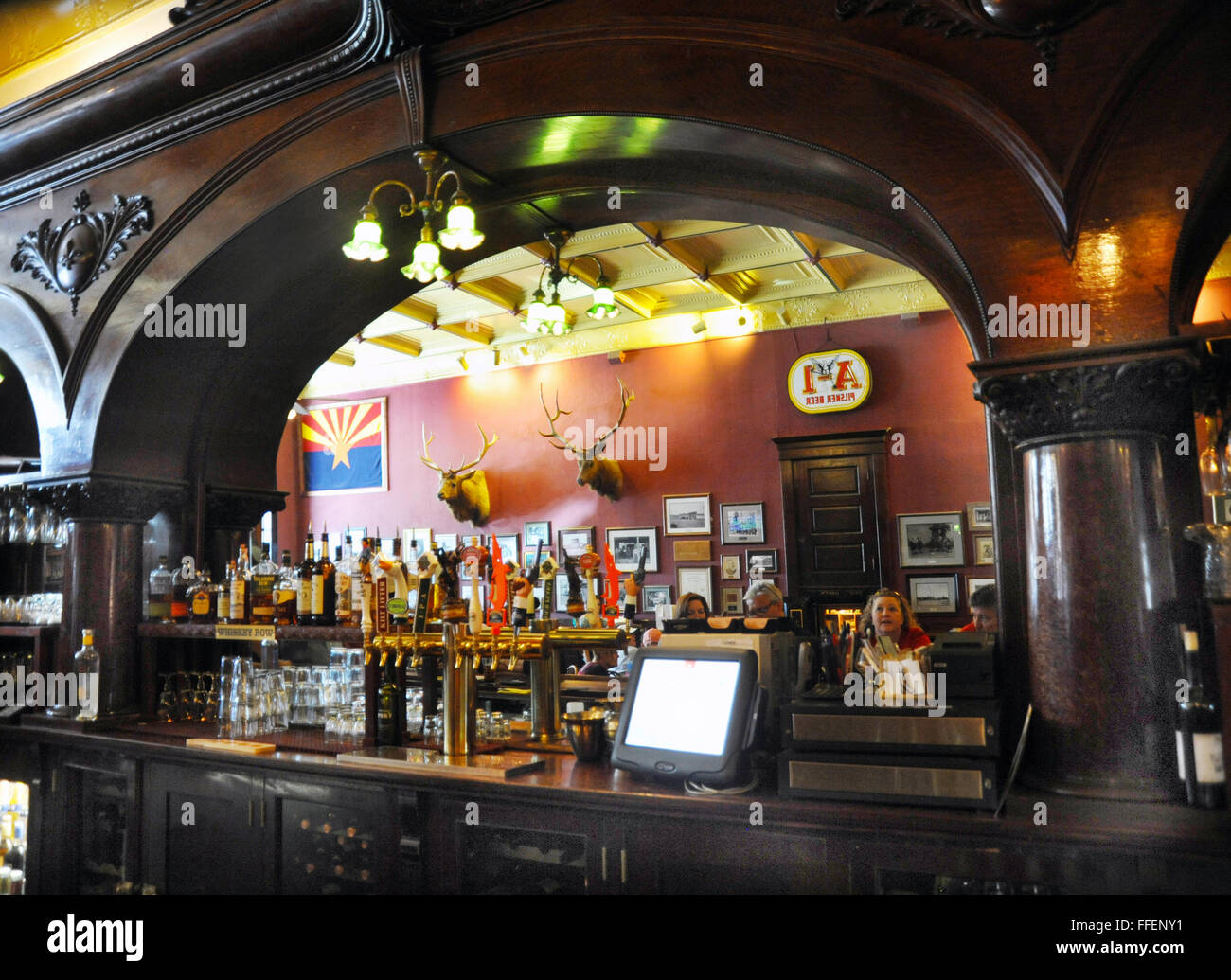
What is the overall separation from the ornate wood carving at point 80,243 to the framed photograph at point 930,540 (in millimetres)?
5986

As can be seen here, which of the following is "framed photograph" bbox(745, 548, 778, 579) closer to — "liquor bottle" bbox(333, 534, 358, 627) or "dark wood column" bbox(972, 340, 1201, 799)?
"liquor bottle" bbox(333, 534, 358, 627)

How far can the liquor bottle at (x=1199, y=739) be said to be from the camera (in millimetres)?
2012

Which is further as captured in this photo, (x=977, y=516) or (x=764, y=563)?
(x=764, y=563)

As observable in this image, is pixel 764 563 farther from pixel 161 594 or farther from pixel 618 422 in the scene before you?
pixel 161 594

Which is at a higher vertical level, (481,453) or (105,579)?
(481,453)

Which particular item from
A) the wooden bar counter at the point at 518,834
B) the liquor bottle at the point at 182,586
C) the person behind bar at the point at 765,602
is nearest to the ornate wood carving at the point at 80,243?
the liquor bottle at the point at 182,586

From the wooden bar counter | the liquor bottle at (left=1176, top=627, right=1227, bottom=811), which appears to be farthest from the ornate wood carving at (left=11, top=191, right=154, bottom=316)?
the liquor bottle at (left=1176, top=627, right=1227, bottom=811)

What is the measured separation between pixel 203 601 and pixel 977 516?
231 inches

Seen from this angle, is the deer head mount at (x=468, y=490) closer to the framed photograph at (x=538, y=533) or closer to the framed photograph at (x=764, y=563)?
the framed photograph at (x=538, y=533)

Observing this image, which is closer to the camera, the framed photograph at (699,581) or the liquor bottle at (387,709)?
the liquor bottle at (387,709)

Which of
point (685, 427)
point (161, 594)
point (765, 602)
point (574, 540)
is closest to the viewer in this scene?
point (161, 594)

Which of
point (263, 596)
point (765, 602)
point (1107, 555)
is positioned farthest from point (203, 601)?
point (1107, 555)

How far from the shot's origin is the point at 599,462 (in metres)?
8.47

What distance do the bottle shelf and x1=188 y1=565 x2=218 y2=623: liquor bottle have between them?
13cm
